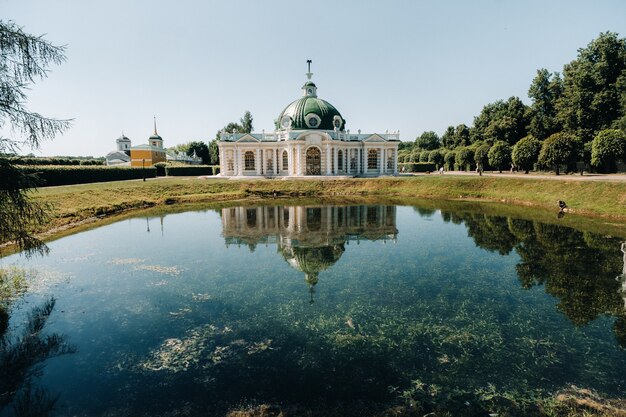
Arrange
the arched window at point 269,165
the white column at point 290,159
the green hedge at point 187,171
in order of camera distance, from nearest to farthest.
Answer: the white column at point 290,159
the arched window at point 269,165
the green hedge at point 187,171

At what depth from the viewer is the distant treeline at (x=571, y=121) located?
4147 centimetres

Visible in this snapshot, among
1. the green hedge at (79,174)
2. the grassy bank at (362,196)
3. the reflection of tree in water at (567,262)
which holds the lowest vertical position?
the reflection of tree in water at (567,262)

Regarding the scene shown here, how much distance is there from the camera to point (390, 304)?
10.4 metres

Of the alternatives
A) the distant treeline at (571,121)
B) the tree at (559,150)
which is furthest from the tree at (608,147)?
the tree at (559,150)

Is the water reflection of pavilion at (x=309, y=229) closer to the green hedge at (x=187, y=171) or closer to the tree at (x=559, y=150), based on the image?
the tree at (x=559, y=150)

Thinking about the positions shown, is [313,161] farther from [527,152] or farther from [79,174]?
[79,174]

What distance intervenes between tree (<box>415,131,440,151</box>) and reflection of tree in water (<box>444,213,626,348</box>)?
85739 millimetres

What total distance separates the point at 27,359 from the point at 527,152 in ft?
172

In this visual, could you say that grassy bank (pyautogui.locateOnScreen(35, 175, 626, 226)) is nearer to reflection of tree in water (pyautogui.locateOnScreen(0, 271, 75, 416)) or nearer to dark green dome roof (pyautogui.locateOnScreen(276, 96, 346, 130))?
reflection of tree in water (pyautogui.locateOnScreen(0, 271, 75, 416))

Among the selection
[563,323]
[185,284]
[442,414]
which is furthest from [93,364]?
[563,323]

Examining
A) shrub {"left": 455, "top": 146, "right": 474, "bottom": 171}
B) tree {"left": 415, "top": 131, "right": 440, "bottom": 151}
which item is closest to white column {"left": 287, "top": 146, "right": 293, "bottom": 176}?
shrub {"left": 455, "top": 146, "right": 474, "bottom": 171}

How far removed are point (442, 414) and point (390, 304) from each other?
14.5ft

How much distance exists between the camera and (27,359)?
776 centimetres

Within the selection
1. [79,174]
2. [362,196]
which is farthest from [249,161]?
[362,196]
